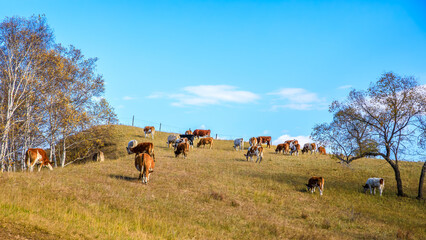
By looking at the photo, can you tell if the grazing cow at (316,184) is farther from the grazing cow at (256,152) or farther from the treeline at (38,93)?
the treeline at (38,93)

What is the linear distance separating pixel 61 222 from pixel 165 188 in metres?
8.17

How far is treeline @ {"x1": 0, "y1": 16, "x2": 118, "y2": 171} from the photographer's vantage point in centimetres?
2666

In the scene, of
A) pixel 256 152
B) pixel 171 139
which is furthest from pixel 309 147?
pixel 171 139

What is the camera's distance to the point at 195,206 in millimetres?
14008

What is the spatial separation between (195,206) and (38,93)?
2189 centimetres

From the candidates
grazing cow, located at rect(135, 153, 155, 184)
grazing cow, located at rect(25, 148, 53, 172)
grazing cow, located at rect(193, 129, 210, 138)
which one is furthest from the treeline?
grazing cow, located at rect(193, 129, 210, 138)

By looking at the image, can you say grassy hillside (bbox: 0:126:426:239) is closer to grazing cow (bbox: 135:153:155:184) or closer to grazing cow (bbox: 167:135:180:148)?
grazing cow (bbox: 135:153:155:184)

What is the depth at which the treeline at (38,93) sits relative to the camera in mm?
26656

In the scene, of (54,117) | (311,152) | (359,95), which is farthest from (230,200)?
(311,152)

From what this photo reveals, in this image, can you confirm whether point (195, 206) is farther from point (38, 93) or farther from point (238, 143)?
point (238, 143)

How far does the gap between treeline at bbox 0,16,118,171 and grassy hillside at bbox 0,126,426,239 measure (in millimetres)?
10838

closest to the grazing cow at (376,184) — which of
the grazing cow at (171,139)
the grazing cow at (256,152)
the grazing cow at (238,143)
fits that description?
the grazing cow at (256,152)

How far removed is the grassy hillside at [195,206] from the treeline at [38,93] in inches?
427

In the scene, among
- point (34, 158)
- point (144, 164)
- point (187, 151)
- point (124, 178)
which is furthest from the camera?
point (187, 151)
